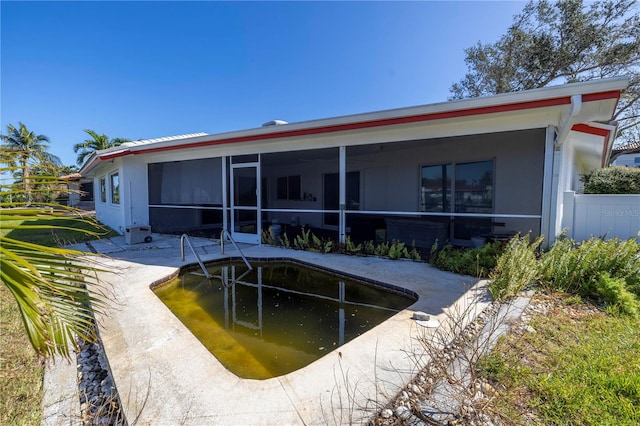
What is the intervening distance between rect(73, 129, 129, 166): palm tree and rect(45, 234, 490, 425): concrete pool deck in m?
24.4

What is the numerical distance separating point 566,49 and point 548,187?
43.8ft

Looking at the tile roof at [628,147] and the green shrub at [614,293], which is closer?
the green shrub at [614,293]

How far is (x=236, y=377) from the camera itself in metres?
2.25

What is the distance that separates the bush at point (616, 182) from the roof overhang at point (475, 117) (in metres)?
4.06

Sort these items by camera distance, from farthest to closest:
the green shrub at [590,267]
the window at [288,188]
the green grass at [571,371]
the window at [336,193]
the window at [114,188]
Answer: the window at [288,188] → the window at [114,188] → the window at [336,193] → the green shrub at [590,267] → the green grass at [571,371]

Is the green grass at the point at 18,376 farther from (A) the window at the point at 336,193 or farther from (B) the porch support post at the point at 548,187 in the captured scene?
(A) the window at the point at 336,193

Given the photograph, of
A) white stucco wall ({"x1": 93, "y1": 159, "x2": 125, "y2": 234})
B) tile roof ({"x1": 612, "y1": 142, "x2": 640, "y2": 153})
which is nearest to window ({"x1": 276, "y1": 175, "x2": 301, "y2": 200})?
white stucco wall ({"x1": 93, "y1": 159, "x2": 125, "y2": 234})

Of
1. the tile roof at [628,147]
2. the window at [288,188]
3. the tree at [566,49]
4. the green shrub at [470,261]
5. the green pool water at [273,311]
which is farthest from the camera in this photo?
the tile roof at [628,147]

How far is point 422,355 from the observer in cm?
244

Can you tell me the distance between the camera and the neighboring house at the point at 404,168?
4.91m

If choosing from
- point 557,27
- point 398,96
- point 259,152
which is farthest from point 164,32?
point 557,27

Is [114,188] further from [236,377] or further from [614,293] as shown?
[614,293]

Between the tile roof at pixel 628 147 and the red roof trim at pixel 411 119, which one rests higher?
the tile roof at pixel 628 147

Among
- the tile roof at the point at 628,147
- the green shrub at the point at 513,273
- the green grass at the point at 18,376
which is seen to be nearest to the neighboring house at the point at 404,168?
the green shrub at the point at 513,273
